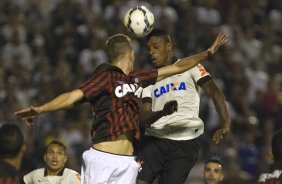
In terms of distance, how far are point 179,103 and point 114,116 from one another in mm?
1387

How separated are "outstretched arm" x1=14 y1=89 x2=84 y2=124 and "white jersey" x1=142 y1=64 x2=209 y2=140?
1594 mm

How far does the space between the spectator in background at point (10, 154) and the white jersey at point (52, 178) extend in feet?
2.32

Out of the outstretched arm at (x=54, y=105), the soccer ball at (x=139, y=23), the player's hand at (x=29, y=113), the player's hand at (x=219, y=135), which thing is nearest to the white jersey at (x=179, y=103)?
the player's hand at (x=219, y=135)

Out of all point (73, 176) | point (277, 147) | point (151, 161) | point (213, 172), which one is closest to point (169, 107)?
point (151, 161)

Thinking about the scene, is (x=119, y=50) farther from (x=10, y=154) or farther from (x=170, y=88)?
(x=10, y=154)

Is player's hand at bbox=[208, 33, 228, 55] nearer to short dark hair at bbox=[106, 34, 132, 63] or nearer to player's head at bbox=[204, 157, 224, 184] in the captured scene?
short dark hair at bbox=[106, 34, 132, 63]

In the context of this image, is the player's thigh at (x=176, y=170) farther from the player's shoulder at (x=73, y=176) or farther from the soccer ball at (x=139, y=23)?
the soccer ball at (x=139, y=23)

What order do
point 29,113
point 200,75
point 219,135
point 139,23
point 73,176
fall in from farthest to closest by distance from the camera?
point 73,176 → point 139,23 → point 200,75 → point 219,135 → point 29,113

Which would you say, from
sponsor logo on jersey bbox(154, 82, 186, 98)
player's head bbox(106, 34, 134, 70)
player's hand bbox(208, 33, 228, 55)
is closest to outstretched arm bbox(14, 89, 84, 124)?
player's head bbox(106, 34, 134, 70)

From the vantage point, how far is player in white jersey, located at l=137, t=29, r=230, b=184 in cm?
920

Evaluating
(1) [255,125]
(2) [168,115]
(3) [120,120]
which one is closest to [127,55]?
(3) [120,120]

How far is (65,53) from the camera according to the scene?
53.5ft

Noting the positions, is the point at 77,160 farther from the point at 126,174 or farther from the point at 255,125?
the point at 126,174

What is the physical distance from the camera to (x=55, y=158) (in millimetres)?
9555
